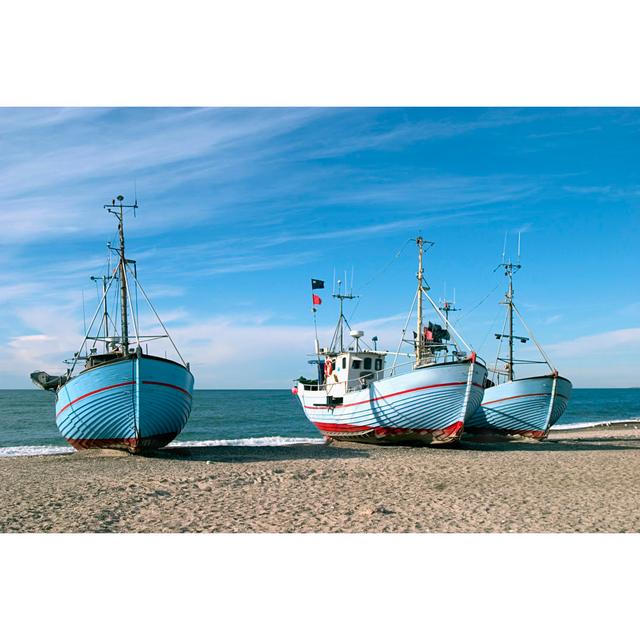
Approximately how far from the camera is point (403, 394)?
21.5m

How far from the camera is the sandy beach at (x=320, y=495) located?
29.9 feet

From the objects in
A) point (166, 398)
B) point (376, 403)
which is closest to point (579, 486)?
point (376, 403)

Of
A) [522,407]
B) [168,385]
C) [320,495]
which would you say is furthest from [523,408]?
[320,495]

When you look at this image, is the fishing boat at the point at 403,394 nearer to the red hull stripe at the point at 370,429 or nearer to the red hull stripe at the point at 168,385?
the red hull stripe at the point at 370,429

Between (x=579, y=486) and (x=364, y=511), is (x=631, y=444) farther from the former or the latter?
(x=364, y=511)

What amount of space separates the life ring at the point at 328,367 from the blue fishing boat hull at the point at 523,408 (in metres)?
8.31

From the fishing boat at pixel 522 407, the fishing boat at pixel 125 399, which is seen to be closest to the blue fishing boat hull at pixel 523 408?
the fishing boat at pixel 522 407

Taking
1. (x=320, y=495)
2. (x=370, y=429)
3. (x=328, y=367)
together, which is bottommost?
(x=370, y=429)

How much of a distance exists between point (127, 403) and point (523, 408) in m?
19.5

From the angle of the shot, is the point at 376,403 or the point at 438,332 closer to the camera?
the point at 376,403

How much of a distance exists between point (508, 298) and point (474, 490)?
22.0m

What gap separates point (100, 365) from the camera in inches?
698

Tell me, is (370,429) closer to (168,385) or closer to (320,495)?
(168,385)

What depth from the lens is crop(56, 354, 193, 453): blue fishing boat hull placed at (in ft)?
58.0
